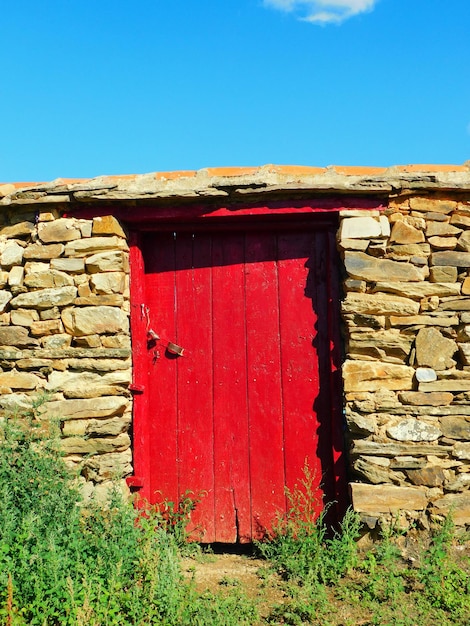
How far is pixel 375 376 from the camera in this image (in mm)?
3895

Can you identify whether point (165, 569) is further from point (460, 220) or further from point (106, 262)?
point (460, 220)

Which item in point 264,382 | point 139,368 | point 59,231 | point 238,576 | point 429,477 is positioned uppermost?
point 59,231

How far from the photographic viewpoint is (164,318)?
4.29 meters

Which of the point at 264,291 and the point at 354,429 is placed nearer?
the point at 354,429

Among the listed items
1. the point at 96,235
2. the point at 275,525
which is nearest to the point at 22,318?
the point at 96,235

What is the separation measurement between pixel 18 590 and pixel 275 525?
5.55ft

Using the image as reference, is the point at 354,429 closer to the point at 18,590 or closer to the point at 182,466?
the point at 182,466

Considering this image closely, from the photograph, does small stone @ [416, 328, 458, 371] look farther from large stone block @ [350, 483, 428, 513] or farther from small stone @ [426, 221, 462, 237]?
large stone block @ [350, 483, 428, 513]

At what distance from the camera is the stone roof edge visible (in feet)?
12.9

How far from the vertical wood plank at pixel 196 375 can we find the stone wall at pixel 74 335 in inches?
14.5

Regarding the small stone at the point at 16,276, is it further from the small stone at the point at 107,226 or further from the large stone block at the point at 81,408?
the large stone block at the point at 81,408

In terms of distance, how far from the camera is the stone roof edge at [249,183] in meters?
3.94

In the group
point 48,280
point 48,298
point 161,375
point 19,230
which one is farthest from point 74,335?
point 19,230

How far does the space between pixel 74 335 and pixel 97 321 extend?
7.0 inches
